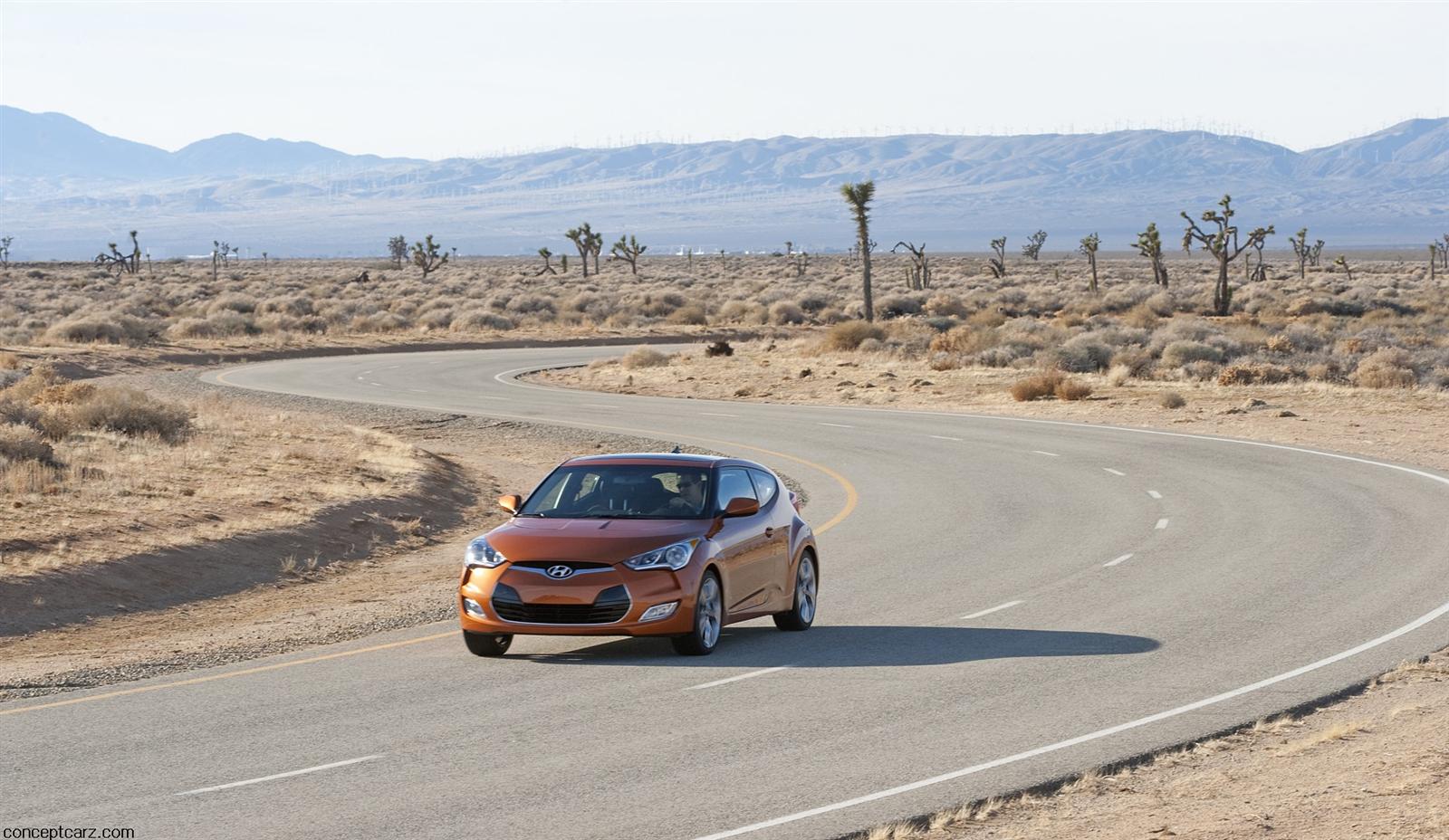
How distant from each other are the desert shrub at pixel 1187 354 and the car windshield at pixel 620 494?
33473 mm

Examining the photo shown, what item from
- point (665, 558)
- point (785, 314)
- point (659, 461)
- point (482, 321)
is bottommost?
point (785, 314)

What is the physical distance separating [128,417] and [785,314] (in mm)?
54051

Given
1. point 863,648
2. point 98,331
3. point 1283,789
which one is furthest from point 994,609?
point 98,331

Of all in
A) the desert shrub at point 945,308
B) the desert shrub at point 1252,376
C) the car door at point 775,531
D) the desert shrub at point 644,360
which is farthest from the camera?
the desert shrub at point 945,308

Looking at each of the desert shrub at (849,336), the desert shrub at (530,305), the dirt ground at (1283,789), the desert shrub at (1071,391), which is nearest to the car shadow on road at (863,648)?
the dirt ground at (1283,789)

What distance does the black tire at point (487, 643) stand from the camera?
1231 cm

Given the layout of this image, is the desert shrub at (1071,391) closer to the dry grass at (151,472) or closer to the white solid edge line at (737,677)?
the dry grass at (151,472)

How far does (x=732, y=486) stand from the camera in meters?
13.3

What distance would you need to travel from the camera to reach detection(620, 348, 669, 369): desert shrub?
52.4 meters

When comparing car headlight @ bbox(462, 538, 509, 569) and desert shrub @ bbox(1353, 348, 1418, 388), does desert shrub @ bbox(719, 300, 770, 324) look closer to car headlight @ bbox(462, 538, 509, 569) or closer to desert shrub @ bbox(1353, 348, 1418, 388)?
desert shrub @ bbox(1353, 348, 1418, 388)

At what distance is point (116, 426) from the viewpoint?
26.6 metres

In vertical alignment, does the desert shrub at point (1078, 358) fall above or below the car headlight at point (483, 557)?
below

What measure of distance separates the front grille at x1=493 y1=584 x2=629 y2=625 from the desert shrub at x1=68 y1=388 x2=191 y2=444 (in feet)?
52.4

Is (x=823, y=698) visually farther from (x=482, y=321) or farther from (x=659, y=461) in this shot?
(x=482, y=321)
